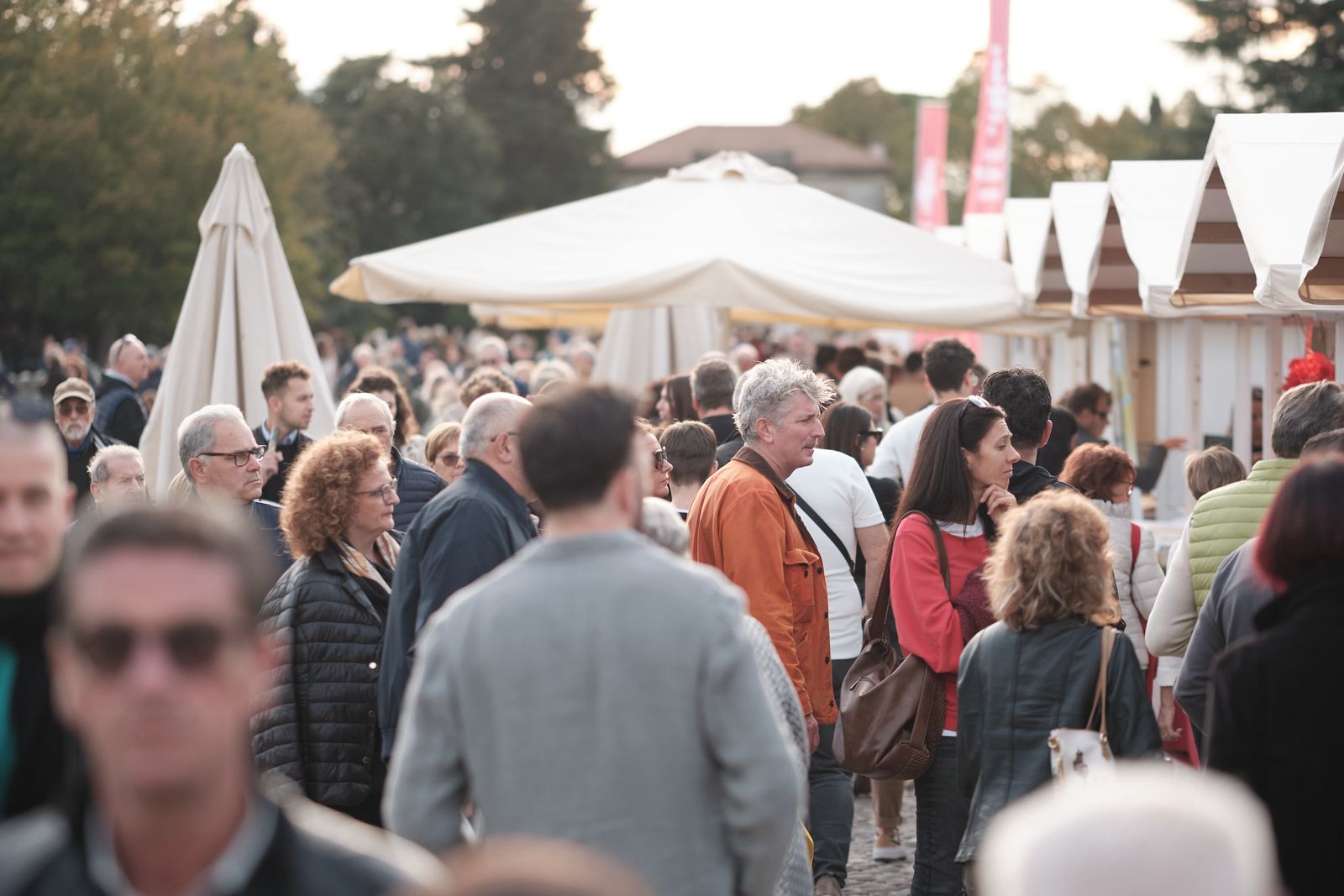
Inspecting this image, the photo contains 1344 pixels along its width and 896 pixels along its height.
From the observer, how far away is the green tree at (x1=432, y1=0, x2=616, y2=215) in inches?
3068

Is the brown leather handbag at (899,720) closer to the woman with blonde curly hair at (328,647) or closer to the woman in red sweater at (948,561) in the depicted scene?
the woman in red sweater at (948,561)

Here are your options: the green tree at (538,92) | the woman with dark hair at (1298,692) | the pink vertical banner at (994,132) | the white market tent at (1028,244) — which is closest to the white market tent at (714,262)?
the white market tent at (1028,244)

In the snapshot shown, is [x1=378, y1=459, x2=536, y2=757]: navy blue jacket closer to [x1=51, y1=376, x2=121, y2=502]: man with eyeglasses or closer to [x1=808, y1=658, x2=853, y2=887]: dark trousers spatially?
[x1=808, y1=658, x2=853, y2=887]: dark trousers

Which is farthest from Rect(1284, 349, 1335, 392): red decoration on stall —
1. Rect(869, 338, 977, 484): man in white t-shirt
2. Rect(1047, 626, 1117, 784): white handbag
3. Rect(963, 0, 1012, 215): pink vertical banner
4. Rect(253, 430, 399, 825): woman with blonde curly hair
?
Rect(963, 0, 1012, 215): pink vertical banner

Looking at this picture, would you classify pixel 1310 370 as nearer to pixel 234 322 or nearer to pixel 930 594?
pixel 930 594

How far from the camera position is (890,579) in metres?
5.53

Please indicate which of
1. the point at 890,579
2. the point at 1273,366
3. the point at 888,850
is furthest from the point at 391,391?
the point at 1273,366

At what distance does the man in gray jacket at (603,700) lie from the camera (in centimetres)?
289

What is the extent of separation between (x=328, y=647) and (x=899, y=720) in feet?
6.06

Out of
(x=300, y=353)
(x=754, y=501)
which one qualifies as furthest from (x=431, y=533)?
(x=300, y=353)

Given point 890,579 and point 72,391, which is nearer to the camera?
point 890,579

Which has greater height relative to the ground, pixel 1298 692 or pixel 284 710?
pixel 1298 692

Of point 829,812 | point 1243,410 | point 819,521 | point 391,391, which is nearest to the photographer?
point 829,812

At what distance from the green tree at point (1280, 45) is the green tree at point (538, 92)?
44416mm
